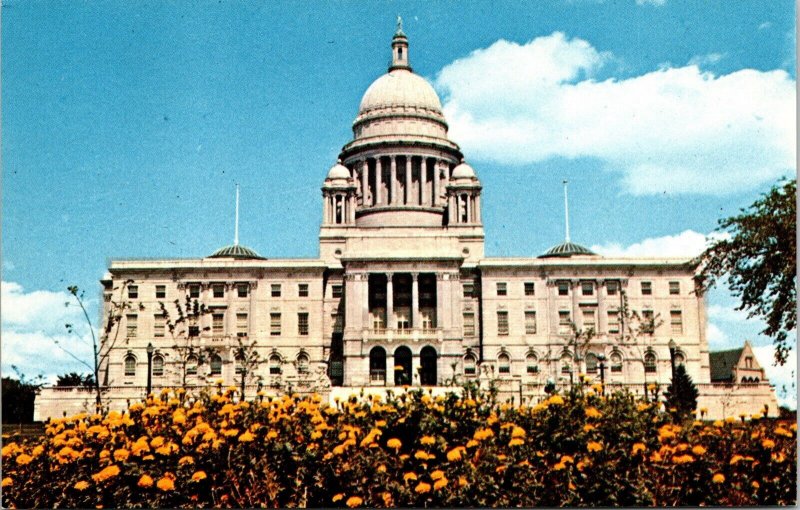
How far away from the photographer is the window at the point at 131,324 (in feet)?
254

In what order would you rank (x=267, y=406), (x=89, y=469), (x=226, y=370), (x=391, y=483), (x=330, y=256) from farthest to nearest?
(x=330, y=256) → (x=226, y=370) → (x=267, y=406) → (x=89, y=469) → (x=391, y=483)

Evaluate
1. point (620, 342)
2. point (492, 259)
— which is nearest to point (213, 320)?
point (492, 259)

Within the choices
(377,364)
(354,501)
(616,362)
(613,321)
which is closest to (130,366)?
(377,364)

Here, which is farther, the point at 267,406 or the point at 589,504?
the point at 267,406

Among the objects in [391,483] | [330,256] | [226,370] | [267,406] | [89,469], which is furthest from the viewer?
[330,256]

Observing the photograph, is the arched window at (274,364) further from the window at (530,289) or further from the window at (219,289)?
the window at (530,289)

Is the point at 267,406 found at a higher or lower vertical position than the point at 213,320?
lower

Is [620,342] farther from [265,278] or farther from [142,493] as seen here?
[142,493]

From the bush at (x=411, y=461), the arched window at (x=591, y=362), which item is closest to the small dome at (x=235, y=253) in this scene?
the arched window at (x=591, y=362)

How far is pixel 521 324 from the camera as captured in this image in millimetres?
79250

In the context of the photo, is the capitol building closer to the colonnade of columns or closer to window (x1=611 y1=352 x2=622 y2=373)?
window (x1=611 y1=352 x2=622 y2=373)

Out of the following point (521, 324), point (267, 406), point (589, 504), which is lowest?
point (589, 504)

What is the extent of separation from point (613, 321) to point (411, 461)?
67056 millimetres

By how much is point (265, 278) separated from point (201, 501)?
→ 65986 mm
